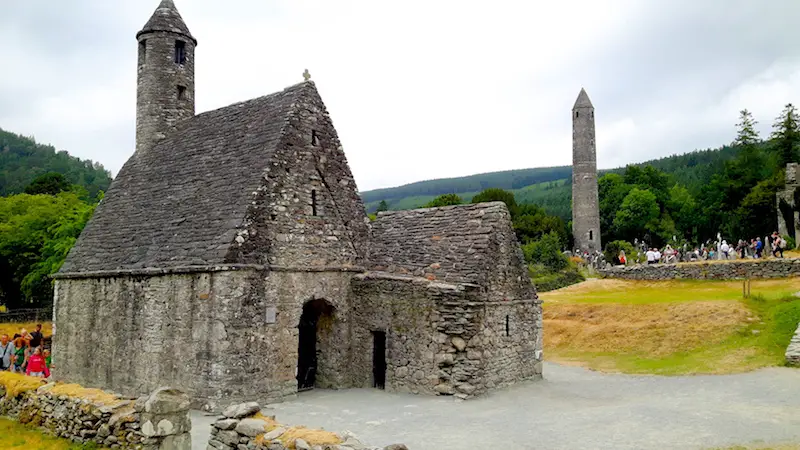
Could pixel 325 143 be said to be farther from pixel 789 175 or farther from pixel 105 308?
pixel 789 175

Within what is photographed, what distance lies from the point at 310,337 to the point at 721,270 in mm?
25599

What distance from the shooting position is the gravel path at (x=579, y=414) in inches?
434

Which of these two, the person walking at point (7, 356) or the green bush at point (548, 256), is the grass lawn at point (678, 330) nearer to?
the person walking at point (7, 356)

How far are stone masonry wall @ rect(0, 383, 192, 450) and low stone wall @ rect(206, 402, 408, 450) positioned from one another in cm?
71

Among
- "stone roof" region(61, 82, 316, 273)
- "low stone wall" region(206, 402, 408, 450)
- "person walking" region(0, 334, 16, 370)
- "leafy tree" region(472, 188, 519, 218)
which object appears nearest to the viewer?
"low stone wall" region(206, 402, 408, 450)

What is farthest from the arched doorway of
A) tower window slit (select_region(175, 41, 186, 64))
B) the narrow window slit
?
tower window slit (select_region(175, 41, 186, 64))

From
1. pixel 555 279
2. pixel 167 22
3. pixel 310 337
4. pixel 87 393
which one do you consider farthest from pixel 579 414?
pixel 555 279

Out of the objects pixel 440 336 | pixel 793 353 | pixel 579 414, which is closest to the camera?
pixel 579 414

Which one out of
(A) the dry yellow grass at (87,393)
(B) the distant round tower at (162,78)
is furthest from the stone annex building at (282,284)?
(B) the distant round tower at (162,78)

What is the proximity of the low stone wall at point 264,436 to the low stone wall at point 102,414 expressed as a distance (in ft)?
2.36

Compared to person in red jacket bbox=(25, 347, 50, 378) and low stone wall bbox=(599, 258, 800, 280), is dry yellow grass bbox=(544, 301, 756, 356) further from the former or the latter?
person in red jacket bbox=(25, 347, 50, 378)

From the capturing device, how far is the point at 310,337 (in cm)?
1811

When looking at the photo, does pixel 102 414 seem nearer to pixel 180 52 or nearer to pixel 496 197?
pixel 180 52

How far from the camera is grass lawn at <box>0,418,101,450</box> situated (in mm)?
11914
